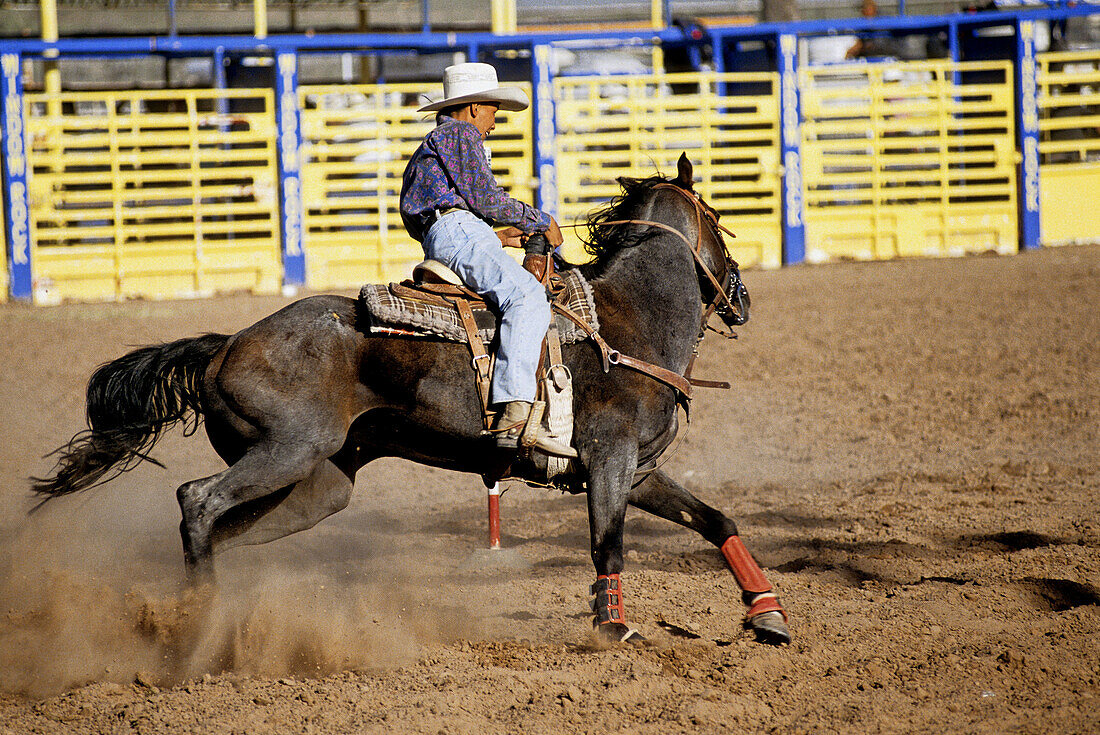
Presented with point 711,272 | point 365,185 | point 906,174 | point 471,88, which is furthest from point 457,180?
point 906,174

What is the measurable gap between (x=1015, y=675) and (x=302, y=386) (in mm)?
2997

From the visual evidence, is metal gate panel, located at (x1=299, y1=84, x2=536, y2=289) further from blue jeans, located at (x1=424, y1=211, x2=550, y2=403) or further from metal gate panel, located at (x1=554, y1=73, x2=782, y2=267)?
blue jeans, located at (x1=424, y1=211, x2=550, y2=403)

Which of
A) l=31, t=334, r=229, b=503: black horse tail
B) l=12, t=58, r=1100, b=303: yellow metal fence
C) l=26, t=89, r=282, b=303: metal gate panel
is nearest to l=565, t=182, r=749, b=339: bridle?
l=31, t=334, r=229, b=503: black horse tail

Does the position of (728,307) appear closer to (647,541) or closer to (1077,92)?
(647,541)

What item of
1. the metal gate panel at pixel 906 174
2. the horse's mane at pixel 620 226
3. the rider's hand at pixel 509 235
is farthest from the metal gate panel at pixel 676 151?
the rider's hand at pixel 509 235

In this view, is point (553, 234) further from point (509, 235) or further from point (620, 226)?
point (620, 226)

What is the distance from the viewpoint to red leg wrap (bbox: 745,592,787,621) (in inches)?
170

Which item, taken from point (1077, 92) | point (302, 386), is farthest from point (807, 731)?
point (1077, 92)

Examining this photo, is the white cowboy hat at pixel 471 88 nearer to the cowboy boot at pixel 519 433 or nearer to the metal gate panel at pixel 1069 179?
the cowboy boot at pixel 519 433

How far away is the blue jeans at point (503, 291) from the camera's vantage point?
13.7ft

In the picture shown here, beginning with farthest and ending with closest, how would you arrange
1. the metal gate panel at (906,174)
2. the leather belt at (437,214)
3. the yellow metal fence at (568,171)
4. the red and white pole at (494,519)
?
the metal gate panel at (906,174), the yellow metal fence at (568,171), the red and white pole at (494,519), the leather belt at (437,214)

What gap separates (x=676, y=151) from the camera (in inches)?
562

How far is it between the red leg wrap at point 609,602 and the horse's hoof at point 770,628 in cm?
56

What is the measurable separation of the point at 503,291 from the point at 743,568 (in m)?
1.59
